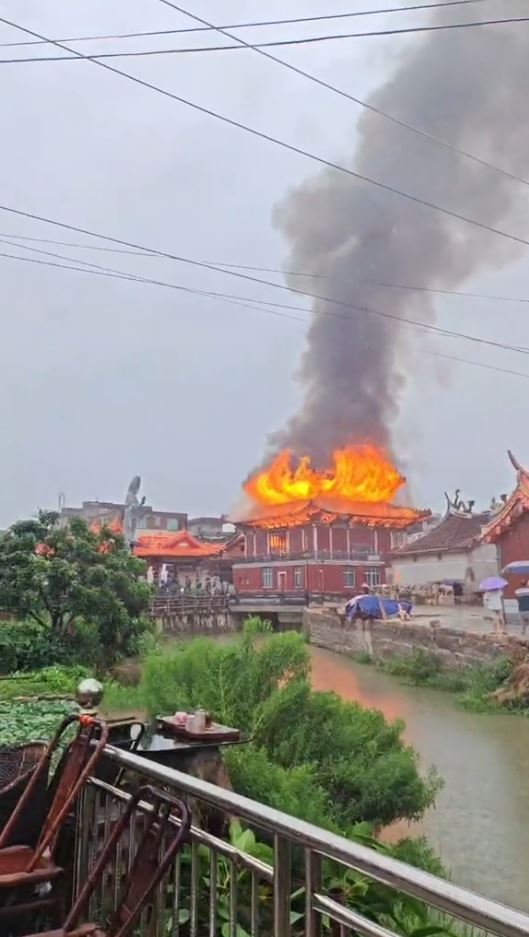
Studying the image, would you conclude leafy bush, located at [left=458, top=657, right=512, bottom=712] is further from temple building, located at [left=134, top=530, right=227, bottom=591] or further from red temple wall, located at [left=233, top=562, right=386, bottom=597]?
temple building, located at [left=134, top=530, right=227, bottom=591]

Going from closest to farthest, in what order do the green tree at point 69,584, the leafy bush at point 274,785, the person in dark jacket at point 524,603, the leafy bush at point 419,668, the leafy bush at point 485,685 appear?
1. the leafy bush at point 274,785
2. the green tree at point 69,584
3. the leafy bush at point 485,685
4. the person in dark jacket at point 524,603
5. the leafy bush at point 419,668

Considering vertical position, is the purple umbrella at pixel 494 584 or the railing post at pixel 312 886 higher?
the purple umbrella at pixel 494 584

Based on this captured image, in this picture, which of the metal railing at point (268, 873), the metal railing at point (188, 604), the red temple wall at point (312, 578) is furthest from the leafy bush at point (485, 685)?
the metal railing at point (268, 873)

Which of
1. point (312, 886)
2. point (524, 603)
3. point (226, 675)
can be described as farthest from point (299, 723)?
point (524, 603)

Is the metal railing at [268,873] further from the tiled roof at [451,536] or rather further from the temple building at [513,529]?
the tiled roof at [451,536]

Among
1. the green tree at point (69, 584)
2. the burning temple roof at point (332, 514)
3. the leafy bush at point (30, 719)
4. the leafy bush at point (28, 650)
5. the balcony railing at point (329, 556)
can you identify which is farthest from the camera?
the burning temple roof at point (332, 514)

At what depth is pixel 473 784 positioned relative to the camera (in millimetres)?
6086

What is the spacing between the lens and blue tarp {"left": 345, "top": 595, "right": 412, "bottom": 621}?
13125mm

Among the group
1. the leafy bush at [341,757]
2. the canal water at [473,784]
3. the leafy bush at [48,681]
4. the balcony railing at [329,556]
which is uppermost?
the balcony railing at [329,556]

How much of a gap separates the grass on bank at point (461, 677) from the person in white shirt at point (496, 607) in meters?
0.68

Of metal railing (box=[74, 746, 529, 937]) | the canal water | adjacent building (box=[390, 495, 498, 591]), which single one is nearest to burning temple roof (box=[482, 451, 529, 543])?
adjacent building (box=[390, 495, 498, 591])

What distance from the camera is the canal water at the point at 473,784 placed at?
4.47 m

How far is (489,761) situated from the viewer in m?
6.87

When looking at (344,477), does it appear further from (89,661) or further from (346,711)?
(346,711)
